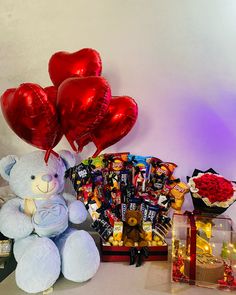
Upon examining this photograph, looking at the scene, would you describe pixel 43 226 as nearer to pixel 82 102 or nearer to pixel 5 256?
pixel 5 256

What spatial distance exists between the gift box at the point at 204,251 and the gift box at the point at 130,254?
0.26 ft

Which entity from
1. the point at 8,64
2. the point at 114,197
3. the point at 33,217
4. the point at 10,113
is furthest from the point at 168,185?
the point at 8,64

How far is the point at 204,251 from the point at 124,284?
27cm

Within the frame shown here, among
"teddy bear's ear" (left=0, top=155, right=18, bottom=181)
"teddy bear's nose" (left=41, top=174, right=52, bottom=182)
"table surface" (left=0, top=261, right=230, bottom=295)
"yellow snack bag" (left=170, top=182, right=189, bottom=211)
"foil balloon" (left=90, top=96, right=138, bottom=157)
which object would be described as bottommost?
"table surface" (left=0, top=261, right=230, bottom=295)

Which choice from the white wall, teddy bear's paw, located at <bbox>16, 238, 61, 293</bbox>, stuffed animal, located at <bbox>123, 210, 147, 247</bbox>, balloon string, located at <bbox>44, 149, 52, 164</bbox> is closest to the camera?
teddy bear's paw, located at <bbox>16, 238, 61, 293</bbox>

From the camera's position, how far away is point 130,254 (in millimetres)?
995

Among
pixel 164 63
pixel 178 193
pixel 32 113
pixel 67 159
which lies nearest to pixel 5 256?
pixel 67 159

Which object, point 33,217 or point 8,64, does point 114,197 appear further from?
point 8,64

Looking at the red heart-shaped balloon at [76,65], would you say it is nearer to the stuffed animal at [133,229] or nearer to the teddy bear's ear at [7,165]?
the teddy bear's ear at [7,165]

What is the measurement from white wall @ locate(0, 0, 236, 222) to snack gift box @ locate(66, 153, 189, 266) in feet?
0.44

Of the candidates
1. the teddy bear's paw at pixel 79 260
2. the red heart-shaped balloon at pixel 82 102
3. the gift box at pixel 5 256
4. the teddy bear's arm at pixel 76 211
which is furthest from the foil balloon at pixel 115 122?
the gift box at pixel 5 256

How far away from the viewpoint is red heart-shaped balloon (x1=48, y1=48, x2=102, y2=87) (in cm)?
97

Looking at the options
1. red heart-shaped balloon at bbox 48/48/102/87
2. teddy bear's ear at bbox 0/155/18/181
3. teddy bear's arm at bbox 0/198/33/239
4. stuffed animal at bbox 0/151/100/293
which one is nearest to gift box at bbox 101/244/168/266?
stuffed animal at bbox 0/151/100/293

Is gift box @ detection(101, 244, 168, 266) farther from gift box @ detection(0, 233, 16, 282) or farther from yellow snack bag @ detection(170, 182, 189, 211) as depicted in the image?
gift box @ detection(0, 233, 16, 282)
